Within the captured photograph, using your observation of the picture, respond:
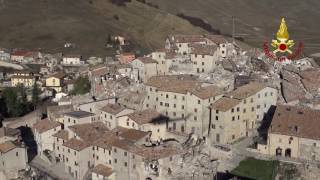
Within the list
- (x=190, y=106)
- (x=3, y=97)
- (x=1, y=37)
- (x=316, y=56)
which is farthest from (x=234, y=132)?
(x=1, y=37)

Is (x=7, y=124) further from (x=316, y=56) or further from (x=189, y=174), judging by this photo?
(x=316, y=56)

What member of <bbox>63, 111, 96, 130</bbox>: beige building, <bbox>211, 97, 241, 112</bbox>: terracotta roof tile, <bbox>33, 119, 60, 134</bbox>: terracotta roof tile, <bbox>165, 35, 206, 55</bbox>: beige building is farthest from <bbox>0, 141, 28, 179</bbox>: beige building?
<bbox>165, 35, 206, 55</bbox>: beige building

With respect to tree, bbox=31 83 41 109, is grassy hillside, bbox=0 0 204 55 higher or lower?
higher

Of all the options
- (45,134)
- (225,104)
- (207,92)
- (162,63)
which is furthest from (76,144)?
(162,63)

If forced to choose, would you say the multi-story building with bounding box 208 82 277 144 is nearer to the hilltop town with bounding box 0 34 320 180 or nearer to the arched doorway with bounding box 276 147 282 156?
the hilltop town with bounding box 0 34 320 180

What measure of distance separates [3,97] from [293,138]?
159ft

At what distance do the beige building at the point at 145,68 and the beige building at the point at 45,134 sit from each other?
15.6m

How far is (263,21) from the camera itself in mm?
188875

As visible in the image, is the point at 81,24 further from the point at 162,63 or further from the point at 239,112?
the point at 239,112

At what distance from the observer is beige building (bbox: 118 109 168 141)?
67.4 metres

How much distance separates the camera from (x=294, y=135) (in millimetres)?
60031

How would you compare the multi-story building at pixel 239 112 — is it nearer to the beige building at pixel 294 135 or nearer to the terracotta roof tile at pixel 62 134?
the beige building at pixel 294 135

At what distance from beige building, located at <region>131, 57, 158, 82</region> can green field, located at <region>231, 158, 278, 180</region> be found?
26711 millimetres

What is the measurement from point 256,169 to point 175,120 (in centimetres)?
1378
